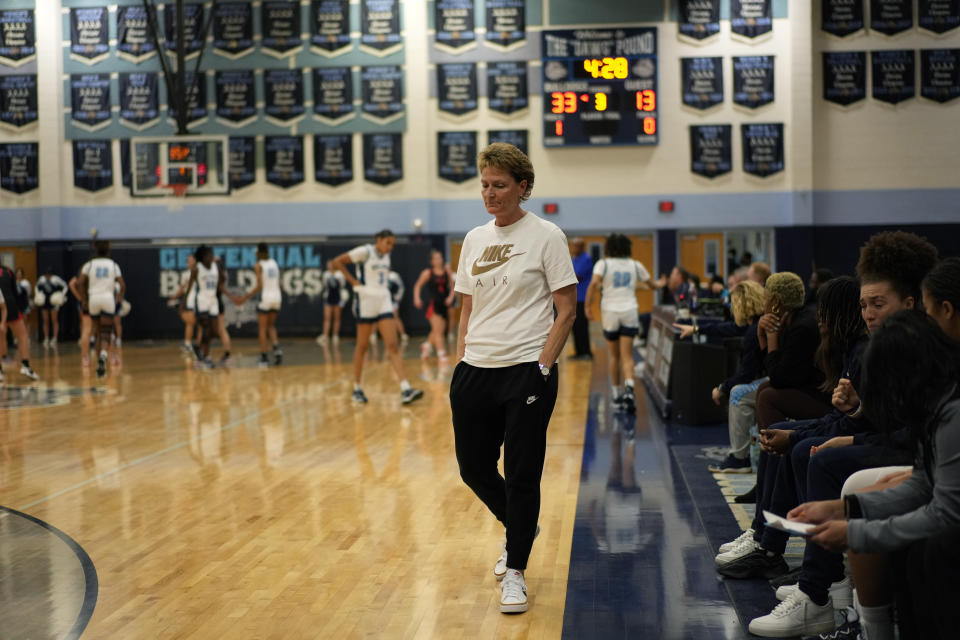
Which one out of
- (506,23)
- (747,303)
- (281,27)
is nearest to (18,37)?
(281,27)

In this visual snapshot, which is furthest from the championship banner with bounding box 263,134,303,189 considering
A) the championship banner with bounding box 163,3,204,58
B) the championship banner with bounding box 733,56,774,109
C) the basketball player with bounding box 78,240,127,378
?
the championship banner with bounding box 733,56,774,109

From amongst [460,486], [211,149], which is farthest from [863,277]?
[211,149]

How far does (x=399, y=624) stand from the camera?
402 cm

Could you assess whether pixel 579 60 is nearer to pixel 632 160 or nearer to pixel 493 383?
pixel 632 160

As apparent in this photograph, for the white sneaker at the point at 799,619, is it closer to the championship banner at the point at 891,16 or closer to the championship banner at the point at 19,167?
the championship banner at the point at 891,16

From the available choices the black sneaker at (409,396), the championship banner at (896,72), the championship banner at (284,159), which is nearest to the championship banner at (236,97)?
the championship banner at (284,159)

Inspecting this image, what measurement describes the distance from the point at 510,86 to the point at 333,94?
11.8 ft

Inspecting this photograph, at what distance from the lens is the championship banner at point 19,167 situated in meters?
21.9

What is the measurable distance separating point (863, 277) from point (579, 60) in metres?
16.9

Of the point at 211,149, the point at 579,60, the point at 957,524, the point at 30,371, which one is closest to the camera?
the point at 957,524

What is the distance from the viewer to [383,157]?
21109 mm

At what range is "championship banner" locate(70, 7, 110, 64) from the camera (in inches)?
849

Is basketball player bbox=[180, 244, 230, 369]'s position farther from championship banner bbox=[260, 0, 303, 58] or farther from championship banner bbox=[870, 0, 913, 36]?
championship banner bbox=[870, 0, 913, 36]

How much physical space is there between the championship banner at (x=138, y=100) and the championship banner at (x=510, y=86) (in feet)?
23.0
